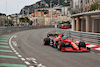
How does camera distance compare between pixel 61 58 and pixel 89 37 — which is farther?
pixel 89 37

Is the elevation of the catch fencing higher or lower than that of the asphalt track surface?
higher

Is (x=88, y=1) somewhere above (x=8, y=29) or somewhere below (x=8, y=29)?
above

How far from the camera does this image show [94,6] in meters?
24.9

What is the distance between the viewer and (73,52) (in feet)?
38.4

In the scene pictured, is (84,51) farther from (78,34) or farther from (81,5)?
(81,5)

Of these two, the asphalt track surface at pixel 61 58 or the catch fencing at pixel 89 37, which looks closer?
the asphalt track surface at pixel 61 58

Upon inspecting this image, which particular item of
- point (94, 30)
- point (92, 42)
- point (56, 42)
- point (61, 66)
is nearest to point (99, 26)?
point (94, 30)

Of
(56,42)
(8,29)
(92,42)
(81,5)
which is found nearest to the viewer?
(56,42)

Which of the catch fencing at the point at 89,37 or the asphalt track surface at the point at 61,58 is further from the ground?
the catch fencing at the point at 89,37

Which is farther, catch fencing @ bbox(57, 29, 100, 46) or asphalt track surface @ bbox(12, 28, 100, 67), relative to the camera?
catch fencing @ bbox(57, 29, 100, 46)

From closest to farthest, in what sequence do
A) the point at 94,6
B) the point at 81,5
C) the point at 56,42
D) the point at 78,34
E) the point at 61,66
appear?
the point at 61,66, the point at 56,42, the point at 78,34, the point at 94,6, the point at 81,5

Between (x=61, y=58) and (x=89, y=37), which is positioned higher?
(x=89, y=37)

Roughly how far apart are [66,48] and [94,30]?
17.5m

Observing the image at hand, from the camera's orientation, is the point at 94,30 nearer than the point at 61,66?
No
